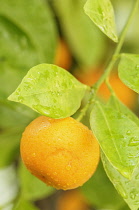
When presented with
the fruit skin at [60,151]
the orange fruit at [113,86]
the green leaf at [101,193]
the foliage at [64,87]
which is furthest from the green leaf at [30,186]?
the fruit skin at [60,151]

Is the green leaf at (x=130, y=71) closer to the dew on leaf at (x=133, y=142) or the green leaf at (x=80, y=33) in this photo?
the dew on leaf at (x=133, y=142)

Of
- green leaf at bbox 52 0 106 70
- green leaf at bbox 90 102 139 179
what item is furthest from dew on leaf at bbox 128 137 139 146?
green leaf at bbox 52 0 106 70

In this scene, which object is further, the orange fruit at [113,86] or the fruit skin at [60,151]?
the orange fruit at [113,86]

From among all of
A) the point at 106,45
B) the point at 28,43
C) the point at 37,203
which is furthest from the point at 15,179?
the point at 106,45

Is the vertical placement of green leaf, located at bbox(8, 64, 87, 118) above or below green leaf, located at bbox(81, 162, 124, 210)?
above

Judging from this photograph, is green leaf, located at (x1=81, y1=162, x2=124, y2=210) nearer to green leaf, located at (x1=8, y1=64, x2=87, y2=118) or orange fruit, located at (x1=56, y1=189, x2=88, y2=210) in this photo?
orange fruit, located at (x1=56, y1=189, x2=88, y2=210)

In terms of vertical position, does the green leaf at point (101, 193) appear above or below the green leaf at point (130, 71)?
below

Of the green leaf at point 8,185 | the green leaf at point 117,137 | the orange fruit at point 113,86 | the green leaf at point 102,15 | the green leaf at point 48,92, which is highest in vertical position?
the green leaf at point 102,15
